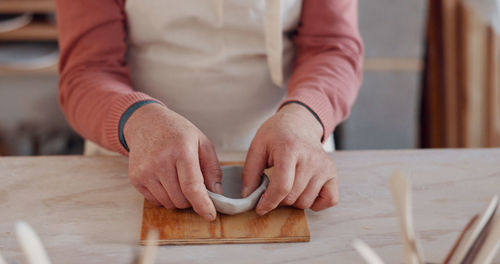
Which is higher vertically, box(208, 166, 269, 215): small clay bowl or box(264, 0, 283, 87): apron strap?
box(264, 0, 283, 87): apron strap

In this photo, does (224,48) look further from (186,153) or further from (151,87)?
(186,153)

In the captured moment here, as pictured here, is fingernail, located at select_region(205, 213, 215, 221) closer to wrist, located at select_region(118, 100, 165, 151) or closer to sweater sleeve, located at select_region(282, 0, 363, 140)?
wrist, located at select_region(118, 100, 165, 151)

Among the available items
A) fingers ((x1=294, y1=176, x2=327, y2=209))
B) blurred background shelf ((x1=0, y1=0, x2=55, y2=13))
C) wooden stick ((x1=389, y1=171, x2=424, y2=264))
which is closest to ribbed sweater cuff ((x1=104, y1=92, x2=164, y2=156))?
fingers ((x1=294, y1=176, x2=327, y2=209))

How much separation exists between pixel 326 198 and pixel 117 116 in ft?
0.86

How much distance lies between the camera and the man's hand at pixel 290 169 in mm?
490

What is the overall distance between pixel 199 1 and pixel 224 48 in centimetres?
8

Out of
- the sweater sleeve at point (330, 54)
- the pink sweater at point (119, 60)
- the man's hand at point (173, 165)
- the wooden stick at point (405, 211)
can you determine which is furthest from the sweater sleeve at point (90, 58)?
the wooden stick at point (405, 211)

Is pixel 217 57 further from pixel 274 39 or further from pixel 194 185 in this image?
pixel 194 185

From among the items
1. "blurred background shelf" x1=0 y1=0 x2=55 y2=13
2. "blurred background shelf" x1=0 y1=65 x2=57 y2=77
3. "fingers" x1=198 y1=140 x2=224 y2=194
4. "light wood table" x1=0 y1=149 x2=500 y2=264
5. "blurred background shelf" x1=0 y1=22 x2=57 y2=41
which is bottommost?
"blurred background shelf" x1=0 y1=65 x2=57 y2=77

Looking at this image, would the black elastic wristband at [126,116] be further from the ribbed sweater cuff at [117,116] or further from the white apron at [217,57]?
the white apron at [217,57]

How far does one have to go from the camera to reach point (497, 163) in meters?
0.61

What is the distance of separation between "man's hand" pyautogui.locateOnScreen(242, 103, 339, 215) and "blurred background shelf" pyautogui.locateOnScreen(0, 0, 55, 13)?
1.15 metres

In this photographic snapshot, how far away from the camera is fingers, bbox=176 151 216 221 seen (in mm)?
474

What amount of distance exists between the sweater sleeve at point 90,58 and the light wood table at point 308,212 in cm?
10
